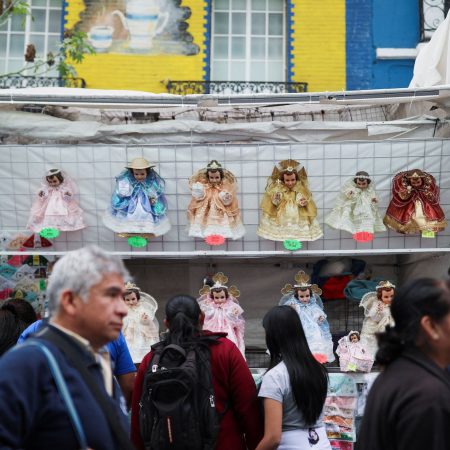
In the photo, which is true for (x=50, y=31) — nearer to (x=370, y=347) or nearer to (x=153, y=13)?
(x=153, y=13)

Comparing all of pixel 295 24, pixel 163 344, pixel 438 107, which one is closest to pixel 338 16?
pixel 295 24

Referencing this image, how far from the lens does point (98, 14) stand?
462 inches

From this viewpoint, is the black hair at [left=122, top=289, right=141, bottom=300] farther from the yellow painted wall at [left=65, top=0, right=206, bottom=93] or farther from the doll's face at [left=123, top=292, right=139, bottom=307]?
the yellow painted wall at [left=65, top=0, right=206, bottom=93]

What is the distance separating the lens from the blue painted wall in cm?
1176

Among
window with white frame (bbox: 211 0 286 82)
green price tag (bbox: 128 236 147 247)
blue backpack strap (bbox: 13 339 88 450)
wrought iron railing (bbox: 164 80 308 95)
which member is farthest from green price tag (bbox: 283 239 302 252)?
window with white frame (bbox: 211 0 286 82)

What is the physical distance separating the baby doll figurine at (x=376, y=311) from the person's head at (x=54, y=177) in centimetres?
265

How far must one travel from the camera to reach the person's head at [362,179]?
6732mm

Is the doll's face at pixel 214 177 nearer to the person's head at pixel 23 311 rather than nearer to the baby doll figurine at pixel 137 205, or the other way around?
the baby doll figurine at pixel 137 205

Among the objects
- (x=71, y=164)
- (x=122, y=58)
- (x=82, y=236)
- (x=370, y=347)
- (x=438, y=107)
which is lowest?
(x=370, y=347)

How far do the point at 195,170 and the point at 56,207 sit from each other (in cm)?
117

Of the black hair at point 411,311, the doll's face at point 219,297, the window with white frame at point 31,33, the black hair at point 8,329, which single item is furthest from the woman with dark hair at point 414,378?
the window with white frame at point 31,33

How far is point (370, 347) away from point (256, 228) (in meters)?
1.33

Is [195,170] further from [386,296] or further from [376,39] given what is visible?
[376,39]

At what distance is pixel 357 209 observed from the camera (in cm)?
671
